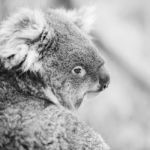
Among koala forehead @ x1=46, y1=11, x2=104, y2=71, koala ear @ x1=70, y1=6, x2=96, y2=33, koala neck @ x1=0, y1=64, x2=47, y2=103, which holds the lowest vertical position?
koala neck @ x1=0, y1=64, x2=47, y2=103

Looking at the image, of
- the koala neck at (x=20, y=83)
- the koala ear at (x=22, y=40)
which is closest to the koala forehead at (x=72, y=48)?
the koala ear at (x=22, y=40)

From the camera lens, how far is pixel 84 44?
4.54 m

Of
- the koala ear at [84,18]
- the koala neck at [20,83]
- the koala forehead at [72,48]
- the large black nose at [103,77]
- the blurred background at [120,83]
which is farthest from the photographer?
the blurred background at [120,83]

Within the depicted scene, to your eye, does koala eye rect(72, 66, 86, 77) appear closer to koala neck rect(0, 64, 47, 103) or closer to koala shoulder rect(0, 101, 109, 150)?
koala neck rect(0, 64, 47, 103)

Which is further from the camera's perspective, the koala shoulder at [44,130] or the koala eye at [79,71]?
the koala eye at [79,71]

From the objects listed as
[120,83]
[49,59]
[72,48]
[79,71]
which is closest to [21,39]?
[49,59]

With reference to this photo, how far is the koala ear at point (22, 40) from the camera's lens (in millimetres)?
4090

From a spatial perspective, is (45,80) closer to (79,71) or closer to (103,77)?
(79,71)

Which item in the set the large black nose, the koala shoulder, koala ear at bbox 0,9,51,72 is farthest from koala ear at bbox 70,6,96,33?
the koala shoulder

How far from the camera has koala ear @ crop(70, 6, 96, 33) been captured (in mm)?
5102

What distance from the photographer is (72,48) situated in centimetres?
447

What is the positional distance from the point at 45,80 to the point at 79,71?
365 mm

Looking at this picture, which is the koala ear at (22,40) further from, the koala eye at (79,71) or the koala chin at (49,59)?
the koala eye at (79,71)

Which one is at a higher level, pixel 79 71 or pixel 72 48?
pixel 72 48
